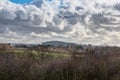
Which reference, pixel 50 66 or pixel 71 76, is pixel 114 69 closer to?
pixel 71 76

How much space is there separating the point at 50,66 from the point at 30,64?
200 centimetres

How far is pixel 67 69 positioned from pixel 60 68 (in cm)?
57

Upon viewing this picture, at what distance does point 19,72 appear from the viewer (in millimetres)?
25891

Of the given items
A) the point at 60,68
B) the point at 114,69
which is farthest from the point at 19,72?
the point at 114,69

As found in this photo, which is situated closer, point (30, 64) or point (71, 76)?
point (71, 76)

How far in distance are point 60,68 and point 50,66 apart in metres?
0.80

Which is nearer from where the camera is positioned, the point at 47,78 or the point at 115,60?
the point at 47,78

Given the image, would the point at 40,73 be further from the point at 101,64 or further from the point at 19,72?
the point at 101,64

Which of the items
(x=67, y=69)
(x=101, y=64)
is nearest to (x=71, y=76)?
(x=67, y=69)

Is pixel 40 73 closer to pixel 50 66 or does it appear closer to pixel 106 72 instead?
pixel 50 66

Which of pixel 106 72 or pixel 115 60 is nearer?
pixel 106 72

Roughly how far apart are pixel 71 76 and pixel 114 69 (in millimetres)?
3263

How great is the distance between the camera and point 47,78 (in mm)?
25094

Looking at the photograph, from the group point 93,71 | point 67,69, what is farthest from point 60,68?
point 93,71
